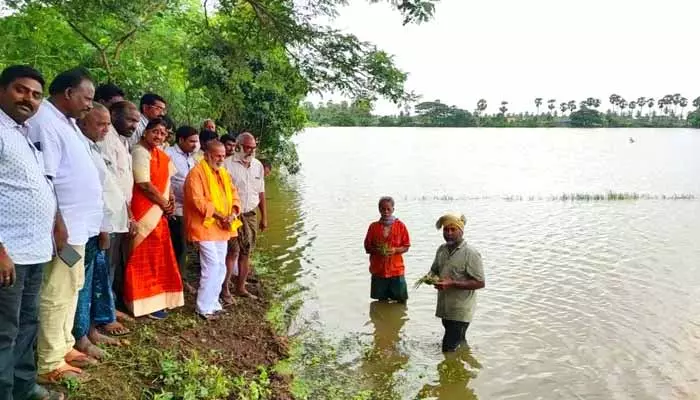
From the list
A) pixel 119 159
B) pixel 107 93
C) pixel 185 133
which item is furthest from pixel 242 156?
pixel 119 159

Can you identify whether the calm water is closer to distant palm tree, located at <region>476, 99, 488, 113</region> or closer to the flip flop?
the flip flop

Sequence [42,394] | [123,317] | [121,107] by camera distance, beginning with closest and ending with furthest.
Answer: [42,394]
[121,107]
[123,317]

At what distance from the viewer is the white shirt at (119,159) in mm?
4301

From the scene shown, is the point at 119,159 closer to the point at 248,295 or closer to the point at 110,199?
the point at 110,199

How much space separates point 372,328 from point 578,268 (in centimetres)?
537

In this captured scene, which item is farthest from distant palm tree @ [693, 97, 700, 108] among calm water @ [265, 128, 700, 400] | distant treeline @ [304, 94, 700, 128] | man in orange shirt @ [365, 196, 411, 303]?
man in orange shirt @ [365, 196, 411, 303]

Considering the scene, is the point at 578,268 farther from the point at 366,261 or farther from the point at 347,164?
the point at 347,164

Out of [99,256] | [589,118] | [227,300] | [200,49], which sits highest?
[589,118]

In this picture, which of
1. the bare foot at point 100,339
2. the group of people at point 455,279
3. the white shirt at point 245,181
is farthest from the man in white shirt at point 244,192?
the group of people at point 455,279

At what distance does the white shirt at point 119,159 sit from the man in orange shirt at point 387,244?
3335mm

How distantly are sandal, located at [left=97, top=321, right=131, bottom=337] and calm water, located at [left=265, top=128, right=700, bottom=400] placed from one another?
7.58 ft

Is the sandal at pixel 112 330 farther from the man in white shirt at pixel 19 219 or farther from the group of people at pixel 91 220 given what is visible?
the man in white shirt at pixel 19 219

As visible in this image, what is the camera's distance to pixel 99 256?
13.9 feet

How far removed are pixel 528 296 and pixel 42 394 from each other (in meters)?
7.10
